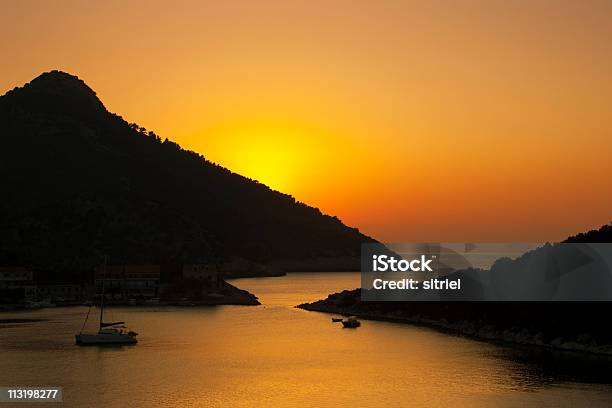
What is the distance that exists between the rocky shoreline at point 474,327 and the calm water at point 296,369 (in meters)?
3.88

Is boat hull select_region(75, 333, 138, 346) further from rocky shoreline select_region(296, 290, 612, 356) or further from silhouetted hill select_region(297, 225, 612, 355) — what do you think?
silhouetted hill select_region(297, 225, 612, 355)

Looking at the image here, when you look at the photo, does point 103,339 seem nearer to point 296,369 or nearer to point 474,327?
point 296,369

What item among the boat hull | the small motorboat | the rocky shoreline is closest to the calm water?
the boat hull

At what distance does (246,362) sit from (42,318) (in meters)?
66.1

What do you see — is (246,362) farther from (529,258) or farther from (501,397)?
(529,258)

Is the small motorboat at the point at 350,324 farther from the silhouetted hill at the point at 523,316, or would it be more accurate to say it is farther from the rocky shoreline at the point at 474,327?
the silhouetted hill at the point at 523,316

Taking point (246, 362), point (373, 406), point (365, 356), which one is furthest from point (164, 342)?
point (373, 406)

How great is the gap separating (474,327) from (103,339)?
171ft

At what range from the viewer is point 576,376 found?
274 feet

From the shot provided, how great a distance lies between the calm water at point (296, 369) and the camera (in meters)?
73.1

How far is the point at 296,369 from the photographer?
89500 millimetres

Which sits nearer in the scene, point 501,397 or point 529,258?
point 501,397

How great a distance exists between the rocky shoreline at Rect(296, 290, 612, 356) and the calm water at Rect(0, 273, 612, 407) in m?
3.88

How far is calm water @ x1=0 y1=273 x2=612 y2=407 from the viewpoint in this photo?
73125 millimetres
